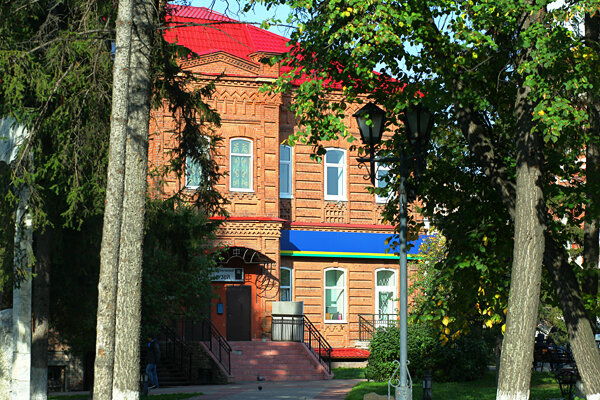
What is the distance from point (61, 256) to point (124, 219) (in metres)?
7.76

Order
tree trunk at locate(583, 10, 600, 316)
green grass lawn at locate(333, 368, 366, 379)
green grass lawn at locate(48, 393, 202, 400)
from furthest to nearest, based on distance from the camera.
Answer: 1. green grass lawn at locate(333, 368, 366, 379)
2. green grass lawn at locate(48, 393, 202, 400)
3. tree trunk at locate(583, 10, 600, 316)

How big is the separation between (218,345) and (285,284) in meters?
4.93

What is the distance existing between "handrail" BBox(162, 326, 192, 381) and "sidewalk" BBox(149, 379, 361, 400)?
1790 mm

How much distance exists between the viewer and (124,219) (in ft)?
36.5

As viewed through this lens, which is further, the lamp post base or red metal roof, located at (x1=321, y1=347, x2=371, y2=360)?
red metal roof, located at (x1=321, y1=347, x2=371, y2=360)

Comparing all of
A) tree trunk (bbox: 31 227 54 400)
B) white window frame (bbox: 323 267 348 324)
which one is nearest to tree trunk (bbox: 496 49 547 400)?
tree trunk (bbox: 31 227 54 400)

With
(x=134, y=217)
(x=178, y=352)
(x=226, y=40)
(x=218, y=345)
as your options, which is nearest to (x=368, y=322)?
(x=218, y=345)

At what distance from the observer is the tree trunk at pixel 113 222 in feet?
35.7

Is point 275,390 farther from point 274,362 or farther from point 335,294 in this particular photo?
point 335,294

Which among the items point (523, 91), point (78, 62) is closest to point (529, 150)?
point (523, 91)

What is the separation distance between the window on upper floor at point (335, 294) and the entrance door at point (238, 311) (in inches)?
134

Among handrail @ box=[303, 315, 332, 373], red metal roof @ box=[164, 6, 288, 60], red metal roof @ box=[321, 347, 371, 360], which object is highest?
red metal roof @ box=[164, 6, 288, 60]

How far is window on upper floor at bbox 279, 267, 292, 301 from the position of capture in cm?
3103

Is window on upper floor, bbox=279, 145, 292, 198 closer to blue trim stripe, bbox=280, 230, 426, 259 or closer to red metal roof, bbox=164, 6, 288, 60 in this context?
blue trim stripe, bbox=280, 230, 426, 259
